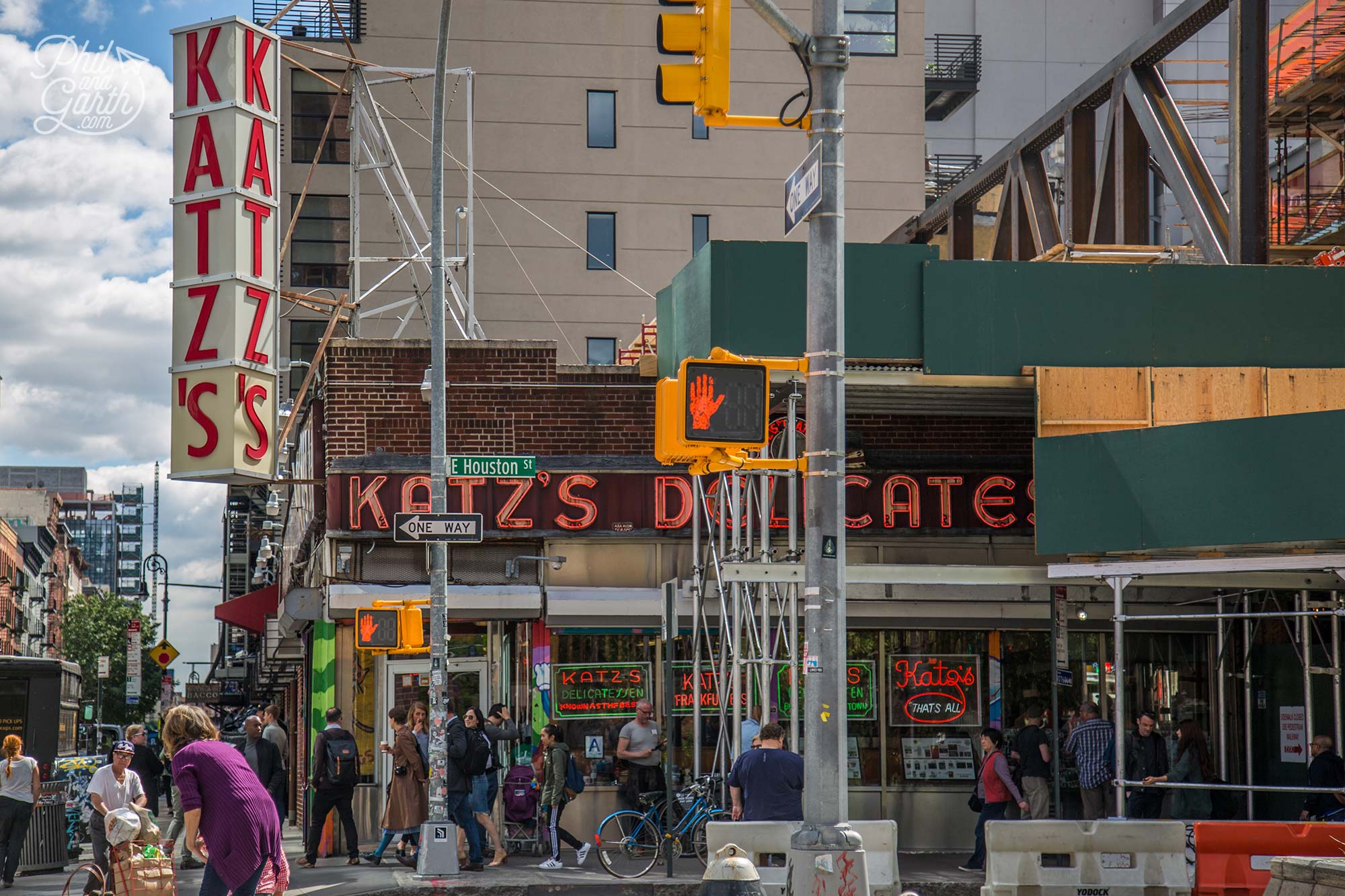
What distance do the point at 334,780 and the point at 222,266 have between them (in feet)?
22.2

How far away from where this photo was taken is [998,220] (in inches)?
1123

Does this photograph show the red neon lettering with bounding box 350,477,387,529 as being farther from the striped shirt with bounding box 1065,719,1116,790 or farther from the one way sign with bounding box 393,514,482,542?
the striped shirt with bounding box 1065,719,1116,790

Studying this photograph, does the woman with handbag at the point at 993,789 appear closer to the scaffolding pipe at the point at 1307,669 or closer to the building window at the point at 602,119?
the scaffolding pipe at the point at 1307,669

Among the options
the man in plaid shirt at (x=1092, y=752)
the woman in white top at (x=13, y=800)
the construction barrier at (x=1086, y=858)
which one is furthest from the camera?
the man in plaid shirt at (x=1092, y=752)

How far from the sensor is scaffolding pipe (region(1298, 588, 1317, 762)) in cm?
1673

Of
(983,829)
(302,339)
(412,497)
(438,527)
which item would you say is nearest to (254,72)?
(412,497)

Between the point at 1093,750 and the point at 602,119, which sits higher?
the point at 602,119

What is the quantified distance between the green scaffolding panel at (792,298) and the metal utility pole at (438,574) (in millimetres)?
3038

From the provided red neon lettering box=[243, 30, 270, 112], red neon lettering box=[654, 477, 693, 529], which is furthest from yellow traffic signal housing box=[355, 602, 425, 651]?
red neon lettering box=[243, 30, 270, 112]

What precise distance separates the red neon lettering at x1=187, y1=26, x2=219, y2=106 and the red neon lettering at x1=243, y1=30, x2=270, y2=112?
0.39m

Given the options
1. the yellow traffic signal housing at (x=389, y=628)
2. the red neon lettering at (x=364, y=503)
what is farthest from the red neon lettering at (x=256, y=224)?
the yellow traffic signal housing at (x=389, y=628)

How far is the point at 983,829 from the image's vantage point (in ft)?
58.4

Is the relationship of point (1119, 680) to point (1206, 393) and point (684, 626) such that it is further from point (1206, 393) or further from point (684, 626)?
point (684, 626)

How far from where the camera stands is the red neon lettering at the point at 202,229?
20.0 m
